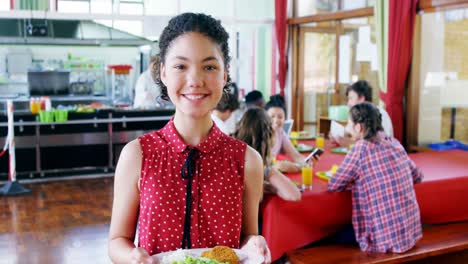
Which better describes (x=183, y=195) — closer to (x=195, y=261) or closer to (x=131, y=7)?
(x=195, y=261)

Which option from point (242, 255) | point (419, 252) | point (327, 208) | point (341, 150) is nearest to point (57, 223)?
point (341, 150)

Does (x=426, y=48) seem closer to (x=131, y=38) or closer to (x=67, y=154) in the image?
(x=67, y=154)

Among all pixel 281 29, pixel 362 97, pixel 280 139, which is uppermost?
pixel 281 29

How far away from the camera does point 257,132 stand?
348 cm

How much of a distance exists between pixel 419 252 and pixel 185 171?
111 inches

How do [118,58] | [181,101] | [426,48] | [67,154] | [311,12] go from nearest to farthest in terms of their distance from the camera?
[181,101] → [426,48] → [67,154] → [311,12] → [118,58]

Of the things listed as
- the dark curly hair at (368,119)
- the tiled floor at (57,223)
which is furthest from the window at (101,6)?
the dark curly hair at (368,119)

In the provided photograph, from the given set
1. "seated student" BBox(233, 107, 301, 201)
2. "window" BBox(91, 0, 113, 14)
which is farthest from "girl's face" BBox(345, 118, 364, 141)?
"window" BBox(91, 0, 113, 14)

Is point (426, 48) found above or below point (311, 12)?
below

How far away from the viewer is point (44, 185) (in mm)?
7453

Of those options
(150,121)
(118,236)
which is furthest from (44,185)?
(118,236)

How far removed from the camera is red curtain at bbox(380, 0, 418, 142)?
619cm

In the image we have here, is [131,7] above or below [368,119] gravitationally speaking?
above

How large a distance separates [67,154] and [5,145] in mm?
973
